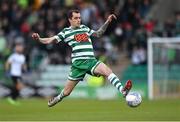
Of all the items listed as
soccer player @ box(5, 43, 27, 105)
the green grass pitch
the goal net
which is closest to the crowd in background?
the goal net

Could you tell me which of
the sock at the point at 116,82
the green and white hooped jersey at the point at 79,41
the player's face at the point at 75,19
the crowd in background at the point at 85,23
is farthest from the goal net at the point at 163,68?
the sock at the point at 116,82

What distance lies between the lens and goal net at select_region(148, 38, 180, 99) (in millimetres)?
29953

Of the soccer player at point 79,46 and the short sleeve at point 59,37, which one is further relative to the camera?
the short sleeve at point 59,37

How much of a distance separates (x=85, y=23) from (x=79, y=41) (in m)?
15.5

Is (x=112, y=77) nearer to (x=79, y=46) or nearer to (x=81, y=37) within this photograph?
(x=79, y=46)

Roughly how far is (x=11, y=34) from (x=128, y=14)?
5.18 meters

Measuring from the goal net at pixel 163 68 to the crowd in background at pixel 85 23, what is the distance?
2.57ft

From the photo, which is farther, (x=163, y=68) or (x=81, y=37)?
(x=163, y=68)

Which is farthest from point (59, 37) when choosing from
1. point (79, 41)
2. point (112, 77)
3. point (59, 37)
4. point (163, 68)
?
point (163, 68)

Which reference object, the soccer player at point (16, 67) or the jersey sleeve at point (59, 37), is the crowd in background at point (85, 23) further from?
the jersey sleeve at point (59, 37)

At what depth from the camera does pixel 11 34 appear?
33156 mm

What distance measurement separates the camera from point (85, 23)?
3247cm

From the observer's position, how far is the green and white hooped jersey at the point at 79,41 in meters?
16.9

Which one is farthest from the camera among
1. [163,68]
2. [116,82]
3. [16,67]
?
[163,68]
